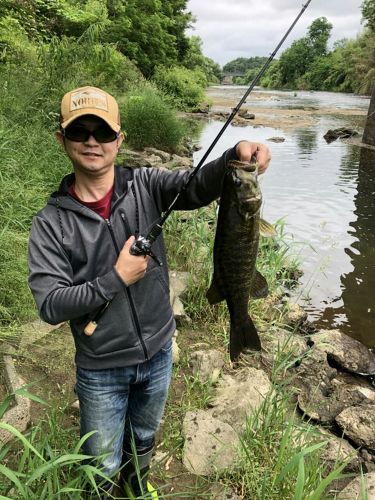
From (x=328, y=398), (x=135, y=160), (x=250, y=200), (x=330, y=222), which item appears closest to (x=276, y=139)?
(x=135, y=160)

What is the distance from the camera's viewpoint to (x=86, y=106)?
2.05m

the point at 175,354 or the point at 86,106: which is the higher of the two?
the point at 86,106

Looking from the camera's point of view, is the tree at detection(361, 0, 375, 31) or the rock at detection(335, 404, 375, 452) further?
the tree at detection(361, 0, 375, 31)

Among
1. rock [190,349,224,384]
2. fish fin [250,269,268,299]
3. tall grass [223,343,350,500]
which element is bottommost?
rock [190,349,224,384]

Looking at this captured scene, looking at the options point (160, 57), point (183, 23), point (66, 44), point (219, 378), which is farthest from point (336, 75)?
point (219, 378)

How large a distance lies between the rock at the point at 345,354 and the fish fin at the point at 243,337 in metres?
3.06

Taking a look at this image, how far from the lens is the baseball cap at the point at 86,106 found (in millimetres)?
2049

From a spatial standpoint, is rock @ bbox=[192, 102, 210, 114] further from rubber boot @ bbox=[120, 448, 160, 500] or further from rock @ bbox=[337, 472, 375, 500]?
rubber boot @ bbox=[120, 448, 160, 500]

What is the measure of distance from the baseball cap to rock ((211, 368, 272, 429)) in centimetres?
232

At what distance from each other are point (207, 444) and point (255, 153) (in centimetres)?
219

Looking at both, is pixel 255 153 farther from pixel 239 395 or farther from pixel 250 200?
pixel 239 395

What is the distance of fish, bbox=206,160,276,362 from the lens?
202cm

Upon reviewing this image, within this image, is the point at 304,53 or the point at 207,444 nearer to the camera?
the point at 207,444

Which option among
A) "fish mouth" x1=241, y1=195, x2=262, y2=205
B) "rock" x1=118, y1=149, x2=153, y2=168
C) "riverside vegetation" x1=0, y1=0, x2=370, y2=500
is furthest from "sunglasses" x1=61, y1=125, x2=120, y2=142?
"rock" x1=118, y1=149, x2=153, y2=168
